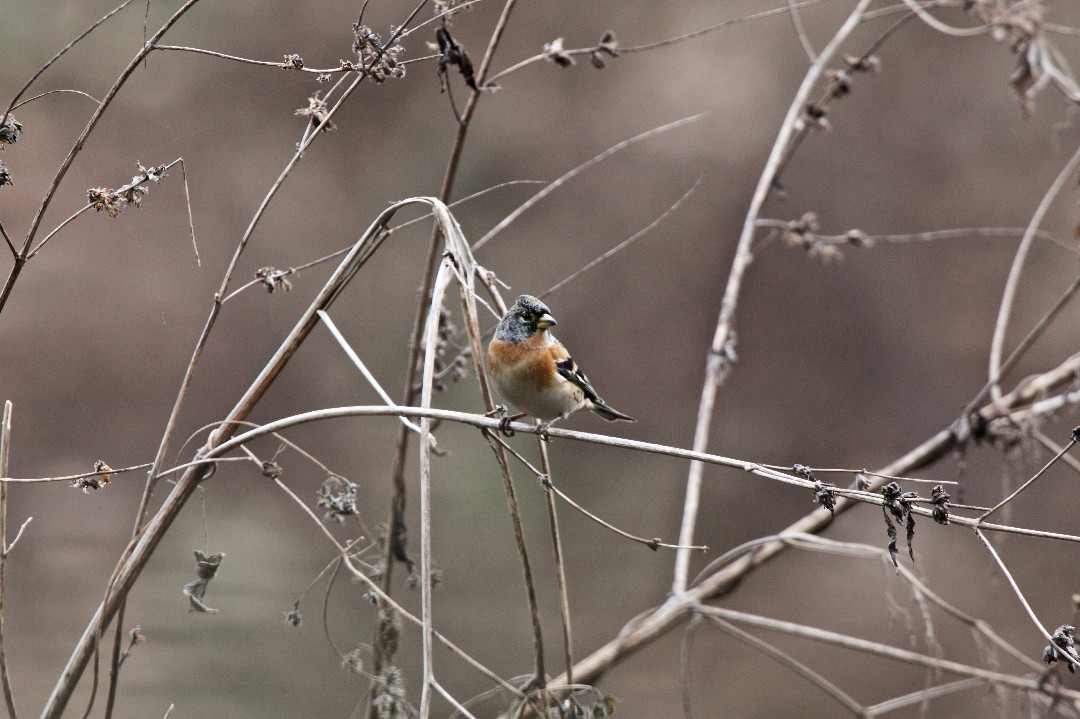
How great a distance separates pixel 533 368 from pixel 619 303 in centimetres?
552

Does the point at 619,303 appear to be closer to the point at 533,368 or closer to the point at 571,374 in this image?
the point at 571,374

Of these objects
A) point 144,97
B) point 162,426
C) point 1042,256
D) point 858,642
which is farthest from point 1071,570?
point 144,97

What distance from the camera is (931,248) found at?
8648mm

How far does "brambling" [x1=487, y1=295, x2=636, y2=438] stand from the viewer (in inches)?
123

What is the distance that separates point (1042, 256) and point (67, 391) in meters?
8.90

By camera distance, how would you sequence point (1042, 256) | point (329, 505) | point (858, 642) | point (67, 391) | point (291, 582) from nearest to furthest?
point (329, 505)
point (858, 642)
point (291, 582)
point (67, 391)
point (1042, 256)

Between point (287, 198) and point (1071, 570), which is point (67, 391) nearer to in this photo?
point (287, 198)

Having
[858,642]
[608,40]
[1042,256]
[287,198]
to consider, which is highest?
[287,198]

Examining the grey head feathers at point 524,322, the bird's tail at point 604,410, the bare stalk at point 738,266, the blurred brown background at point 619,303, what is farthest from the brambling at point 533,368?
the blurred brown background at point 619,303

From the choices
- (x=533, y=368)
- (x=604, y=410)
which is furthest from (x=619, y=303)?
(x=533, y=368)

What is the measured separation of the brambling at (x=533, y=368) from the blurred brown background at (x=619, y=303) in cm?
371

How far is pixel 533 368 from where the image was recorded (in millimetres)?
3121

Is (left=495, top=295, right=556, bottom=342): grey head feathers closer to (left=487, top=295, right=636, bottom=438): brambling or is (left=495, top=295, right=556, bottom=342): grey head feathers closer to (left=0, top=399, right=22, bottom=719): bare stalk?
(left=487, top=295, right=636, bottom=438): brambling

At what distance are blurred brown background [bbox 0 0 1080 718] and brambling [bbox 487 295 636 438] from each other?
3708 mm
